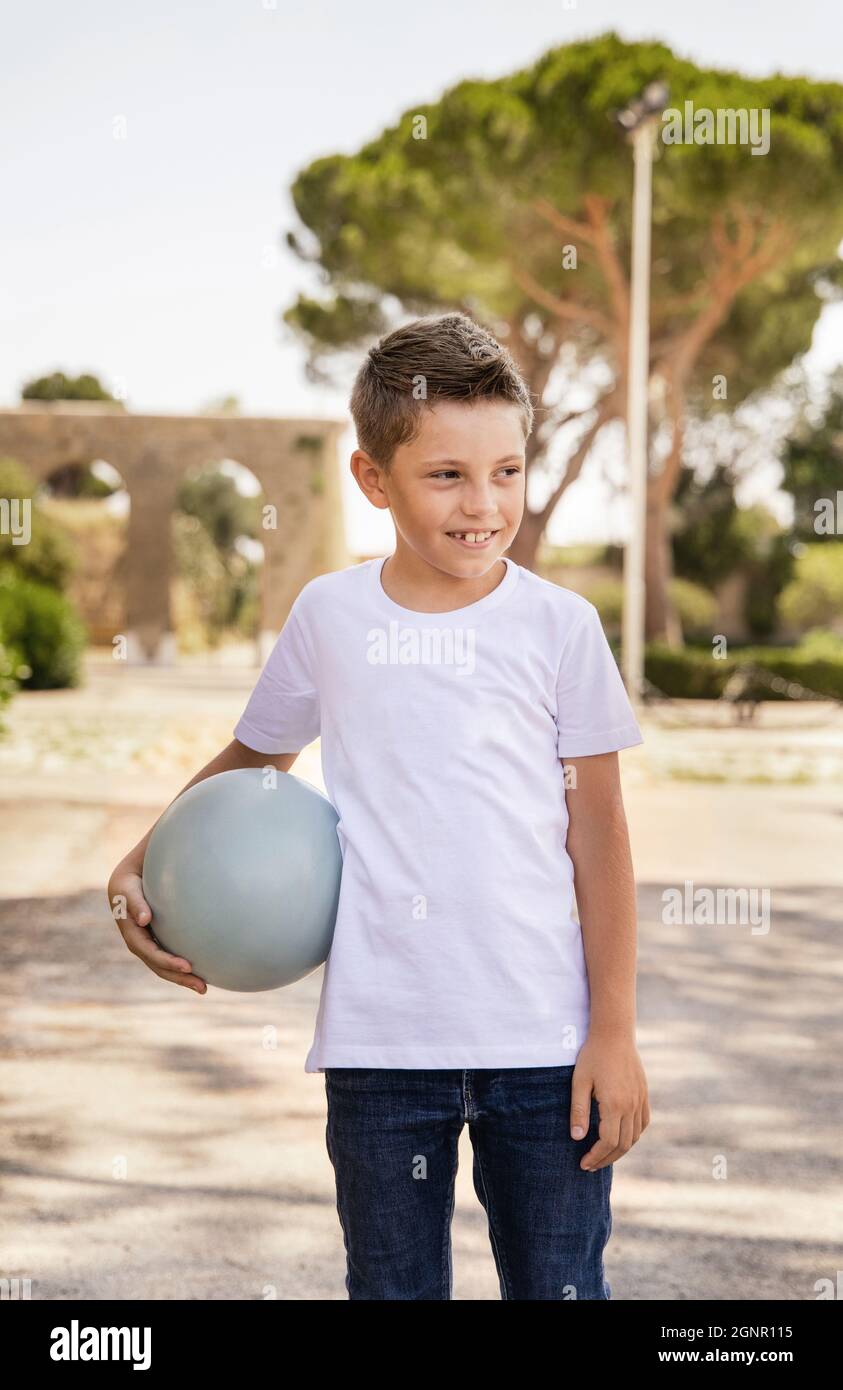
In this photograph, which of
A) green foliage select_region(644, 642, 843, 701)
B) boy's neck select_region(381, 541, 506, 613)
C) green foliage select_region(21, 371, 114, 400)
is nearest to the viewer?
boy's neck select_region(381, 541, 506, 613)

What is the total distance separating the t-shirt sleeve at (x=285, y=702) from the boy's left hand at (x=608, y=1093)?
1.99 ft

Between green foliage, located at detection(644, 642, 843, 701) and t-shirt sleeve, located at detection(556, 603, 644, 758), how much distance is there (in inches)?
875

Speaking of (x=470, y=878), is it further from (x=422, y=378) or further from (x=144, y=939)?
(x=422, y=378)

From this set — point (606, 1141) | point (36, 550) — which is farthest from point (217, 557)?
point (606, 1141)

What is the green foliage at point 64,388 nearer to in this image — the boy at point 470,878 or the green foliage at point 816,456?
the green foliage at point 816,456

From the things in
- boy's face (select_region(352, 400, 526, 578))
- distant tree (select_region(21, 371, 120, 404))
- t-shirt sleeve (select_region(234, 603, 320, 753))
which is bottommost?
t-shirt sleeve (select_region(234, 603, 320, 753))

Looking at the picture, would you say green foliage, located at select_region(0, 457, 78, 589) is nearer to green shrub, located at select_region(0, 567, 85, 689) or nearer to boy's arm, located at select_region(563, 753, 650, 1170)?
green shrub, located at select_region(0, 567, 85, 689)

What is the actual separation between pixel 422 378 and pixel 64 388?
221ft

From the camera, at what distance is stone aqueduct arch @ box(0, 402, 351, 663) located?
3356 centimetres

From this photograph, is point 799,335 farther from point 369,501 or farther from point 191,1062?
point 369,501

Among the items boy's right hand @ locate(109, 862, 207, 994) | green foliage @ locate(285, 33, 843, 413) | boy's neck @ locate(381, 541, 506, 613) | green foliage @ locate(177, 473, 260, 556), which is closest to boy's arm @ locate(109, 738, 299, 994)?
boy's right hand @ locate(109, 862, 207, 994)

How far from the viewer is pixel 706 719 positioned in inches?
813

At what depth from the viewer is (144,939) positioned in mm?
2070

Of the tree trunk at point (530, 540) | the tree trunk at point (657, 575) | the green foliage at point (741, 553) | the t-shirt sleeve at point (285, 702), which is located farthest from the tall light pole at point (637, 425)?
the green foliage at point (741, 553)
